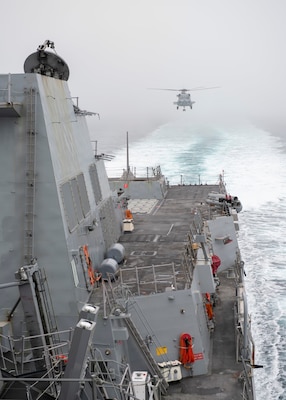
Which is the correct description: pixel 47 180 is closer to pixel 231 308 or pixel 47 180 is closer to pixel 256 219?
pixel 231 308

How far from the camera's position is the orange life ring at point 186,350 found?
43.7 feet

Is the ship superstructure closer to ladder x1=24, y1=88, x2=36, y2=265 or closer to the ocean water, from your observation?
ladder x1=24, y1=88, x2=36, y2=265

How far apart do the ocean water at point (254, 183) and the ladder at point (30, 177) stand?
9000 millimetres

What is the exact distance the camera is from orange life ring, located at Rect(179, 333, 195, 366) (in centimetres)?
1330

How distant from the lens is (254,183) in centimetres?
5166

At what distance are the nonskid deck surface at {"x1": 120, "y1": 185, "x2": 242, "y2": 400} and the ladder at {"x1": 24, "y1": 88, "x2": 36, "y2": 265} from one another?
13.8 feet

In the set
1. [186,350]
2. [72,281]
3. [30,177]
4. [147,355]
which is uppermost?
[30,177]

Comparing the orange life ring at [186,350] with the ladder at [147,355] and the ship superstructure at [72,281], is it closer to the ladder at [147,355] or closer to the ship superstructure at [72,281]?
the ship superstructure at [72,281]

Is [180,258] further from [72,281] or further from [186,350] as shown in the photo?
[72,281]

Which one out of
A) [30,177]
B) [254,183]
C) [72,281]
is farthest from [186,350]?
[254,183]

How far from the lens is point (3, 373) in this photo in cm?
938

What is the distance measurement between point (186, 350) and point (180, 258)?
12.7 ft

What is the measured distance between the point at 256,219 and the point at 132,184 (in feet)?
40.3

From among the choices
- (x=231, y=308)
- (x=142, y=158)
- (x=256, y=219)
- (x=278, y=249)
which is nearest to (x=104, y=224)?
(x=231, y=308)
